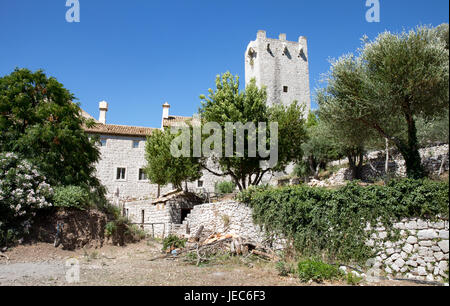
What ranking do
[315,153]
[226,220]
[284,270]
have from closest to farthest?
[284,270] < [226,220] < [315,153]

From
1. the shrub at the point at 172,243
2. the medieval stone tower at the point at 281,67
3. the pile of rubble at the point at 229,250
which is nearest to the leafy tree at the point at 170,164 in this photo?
the shrub at the point at 172,243

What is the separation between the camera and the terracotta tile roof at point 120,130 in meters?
29.6

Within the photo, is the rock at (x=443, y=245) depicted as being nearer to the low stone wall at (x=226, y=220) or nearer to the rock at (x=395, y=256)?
the rock at (x=395, y=256)

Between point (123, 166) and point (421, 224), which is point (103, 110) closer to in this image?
point (123, 166)

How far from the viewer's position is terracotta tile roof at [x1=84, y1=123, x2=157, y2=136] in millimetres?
29589

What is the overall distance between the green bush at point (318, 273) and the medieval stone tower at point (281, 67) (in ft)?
96.3

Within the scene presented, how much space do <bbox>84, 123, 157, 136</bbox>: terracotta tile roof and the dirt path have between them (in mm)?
18252

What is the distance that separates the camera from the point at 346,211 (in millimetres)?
9586

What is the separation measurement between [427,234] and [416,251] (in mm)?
563

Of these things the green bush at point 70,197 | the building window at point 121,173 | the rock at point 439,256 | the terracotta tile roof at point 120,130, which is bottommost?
the rock at point 439,256

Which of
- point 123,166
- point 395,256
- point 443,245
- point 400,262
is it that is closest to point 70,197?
point 395,256

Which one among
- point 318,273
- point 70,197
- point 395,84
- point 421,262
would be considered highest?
point 395,84
